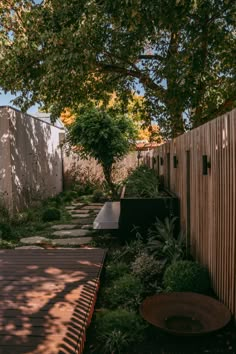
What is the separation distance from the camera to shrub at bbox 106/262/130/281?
170 inches

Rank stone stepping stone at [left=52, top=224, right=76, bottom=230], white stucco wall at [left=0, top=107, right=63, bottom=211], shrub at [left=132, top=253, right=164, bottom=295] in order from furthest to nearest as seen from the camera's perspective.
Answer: white stucco wall at [left=0, top=107, right=63, bottom=211] < stone stepping stone at [left=52, top=224, right=76, bottom=230] < shrub at [left=132, top=253, right=164, bottom=295]

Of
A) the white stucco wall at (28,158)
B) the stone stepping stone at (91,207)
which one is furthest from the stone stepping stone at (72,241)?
the stone stepping stone at (91,207)

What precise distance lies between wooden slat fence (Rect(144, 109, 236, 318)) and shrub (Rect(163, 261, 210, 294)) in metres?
0.10

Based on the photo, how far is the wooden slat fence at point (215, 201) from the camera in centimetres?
286

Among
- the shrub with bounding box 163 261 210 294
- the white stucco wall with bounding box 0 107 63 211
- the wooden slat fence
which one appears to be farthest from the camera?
the white stucco wall with bounding box 0 107 63 211

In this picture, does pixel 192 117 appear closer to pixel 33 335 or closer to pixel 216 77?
pixel 216 77

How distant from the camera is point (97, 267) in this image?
13.3 feet

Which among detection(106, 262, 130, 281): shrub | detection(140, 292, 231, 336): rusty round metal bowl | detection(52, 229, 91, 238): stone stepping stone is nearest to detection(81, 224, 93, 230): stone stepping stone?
detection(52, 229, 91, 238): stone stepping stone

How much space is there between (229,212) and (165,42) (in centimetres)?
733

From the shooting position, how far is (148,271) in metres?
4.21

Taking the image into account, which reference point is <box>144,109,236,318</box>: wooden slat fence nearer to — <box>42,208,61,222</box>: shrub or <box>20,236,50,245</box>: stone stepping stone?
<box>20,236,50,245</box>: stone stepping stone

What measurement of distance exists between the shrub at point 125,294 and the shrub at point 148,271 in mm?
190

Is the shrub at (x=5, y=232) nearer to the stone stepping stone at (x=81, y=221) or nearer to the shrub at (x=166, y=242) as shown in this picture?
the stone stepping stone at (x=81, y=221)

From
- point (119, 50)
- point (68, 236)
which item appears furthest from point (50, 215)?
point (119, 50)
